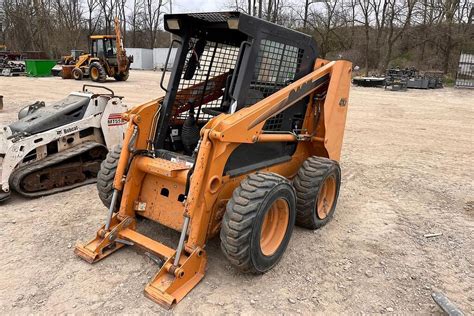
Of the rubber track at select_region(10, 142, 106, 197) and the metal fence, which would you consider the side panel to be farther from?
the metal fence

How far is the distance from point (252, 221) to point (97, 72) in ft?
65.2

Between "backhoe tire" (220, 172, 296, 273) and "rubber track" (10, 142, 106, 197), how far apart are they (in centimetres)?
293

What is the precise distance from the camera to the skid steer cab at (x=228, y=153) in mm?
3057

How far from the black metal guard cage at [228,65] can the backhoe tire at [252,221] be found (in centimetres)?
72

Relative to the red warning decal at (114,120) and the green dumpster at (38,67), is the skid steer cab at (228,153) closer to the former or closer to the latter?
the red warning decal at (114,120)

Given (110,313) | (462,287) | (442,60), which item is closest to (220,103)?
(110,313)

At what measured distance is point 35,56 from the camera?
36.9 metres

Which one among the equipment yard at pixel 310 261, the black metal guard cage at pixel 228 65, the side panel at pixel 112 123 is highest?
the black metal guard cage at pixel 228 65

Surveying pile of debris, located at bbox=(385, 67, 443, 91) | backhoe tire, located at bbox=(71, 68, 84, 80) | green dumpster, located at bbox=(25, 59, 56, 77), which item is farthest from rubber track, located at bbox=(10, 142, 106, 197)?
green dumpster, located at bbox=(25, 59, 56, 77)

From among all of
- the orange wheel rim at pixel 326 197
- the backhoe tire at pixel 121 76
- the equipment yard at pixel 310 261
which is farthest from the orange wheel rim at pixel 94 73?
the orange wheel rim at pixel 326 197

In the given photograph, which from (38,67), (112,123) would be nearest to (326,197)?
(112,123)

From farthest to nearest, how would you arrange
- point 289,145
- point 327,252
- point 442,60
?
point 442,60 → point 289,145 → point 327,252

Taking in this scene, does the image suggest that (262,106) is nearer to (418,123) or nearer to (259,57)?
(259,57)

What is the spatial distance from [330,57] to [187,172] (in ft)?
110
